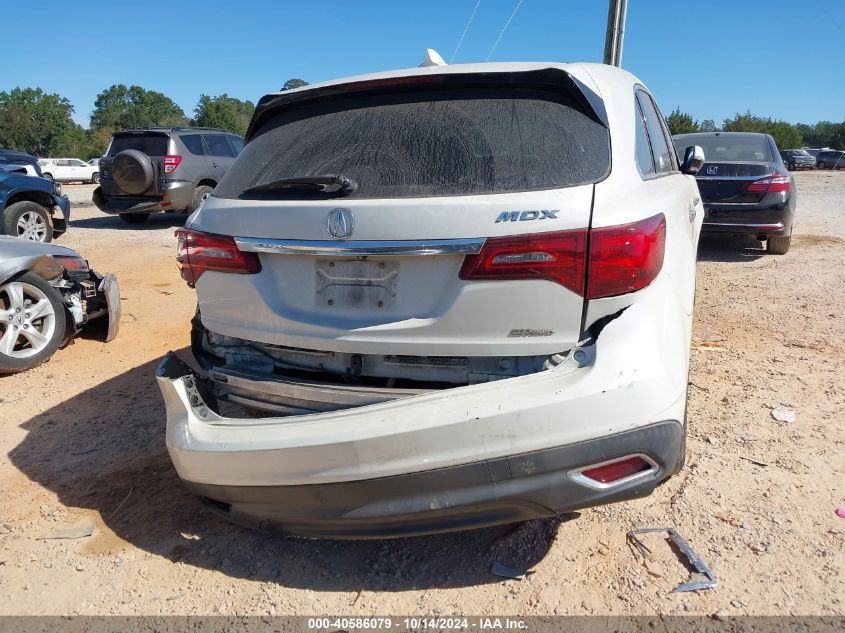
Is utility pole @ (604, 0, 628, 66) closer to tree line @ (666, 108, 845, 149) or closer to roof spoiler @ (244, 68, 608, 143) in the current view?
roof spoiler @ (244, 68, 608, 143)

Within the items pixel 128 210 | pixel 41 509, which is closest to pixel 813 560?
pixel 41 509

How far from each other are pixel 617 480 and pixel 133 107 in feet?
376

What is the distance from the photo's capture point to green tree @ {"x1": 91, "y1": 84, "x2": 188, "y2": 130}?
96.9m

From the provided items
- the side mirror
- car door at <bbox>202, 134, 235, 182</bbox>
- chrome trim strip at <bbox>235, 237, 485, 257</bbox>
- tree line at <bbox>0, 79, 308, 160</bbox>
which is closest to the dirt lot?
chrome trim strip at <bbox>235, 237, 485, 257</bbox>

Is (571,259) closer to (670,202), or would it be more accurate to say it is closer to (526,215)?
(526,215)

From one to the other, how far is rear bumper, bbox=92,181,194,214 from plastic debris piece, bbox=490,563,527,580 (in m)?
11.7

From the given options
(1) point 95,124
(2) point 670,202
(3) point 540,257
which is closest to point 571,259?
(3) point 540,257

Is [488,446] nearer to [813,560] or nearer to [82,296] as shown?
[813,560]

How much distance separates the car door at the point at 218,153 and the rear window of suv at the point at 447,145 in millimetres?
11484

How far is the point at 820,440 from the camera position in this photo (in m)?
3.51

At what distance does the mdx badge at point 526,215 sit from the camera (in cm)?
213

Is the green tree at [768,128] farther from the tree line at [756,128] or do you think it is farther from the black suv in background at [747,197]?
the black suv in background at [747,197]

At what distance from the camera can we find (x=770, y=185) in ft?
26.9

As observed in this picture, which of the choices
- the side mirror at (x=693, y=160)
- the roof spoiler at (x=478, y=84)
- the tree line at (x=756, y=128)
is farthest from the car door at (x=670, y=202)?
the tree line at (x=756, y=128)
